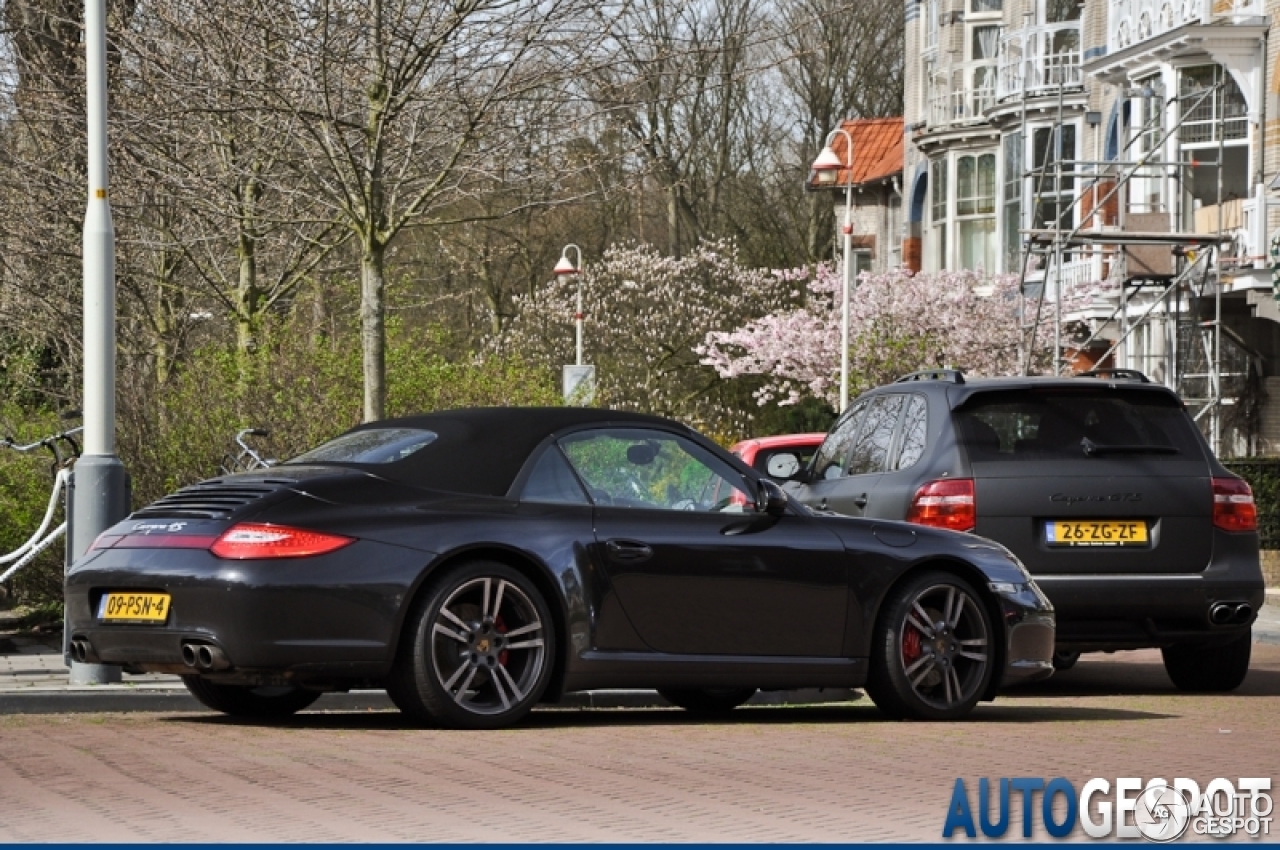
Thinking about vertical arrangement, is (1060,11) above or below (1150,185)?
above

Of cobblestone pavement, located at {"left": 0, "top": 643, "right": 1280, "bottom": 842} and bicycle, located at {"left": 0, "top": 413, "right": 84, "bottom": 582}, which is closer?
cobblestone pavement, located at {"left": 0, "top": 643, "right": 1280, "bottom": 842}

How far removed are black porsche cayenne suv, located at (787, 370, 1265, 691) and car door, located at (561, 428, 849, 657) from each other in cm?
216

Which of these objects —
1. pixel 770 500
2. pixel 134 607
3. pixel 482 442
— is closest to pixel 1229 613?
pixel 770 500

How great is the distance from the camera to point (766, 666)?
10039 millimetres

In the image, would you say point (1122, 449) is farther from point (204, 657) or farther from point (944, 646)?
point (204, 657)

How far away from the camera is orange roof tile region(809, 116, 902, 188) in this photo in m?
56.8

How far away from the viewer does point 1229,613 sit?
41.0 ft

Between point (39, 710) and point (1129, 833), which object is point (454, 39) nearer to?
point (39, 710)

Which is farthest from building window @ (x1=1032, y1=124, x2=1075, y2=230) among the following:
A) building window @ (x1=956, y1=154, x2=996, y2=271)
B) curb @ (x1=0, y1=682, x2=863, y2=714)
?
curb @ (x1=0, y1=682, x2=863, y2=714)

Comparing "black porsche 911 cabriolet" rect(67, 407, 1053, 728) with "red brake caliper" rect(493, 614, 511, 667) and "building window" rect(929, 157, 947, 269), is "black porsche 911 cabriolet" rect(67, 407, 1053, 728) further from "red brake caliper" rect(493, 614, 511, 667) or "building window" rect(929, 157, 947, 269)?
"building window" rect(929, 157, 947, 269)

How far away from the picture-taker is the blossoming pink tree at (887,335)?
136 ft

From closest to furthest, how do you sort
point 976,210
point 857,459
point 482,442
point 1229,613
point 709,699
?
point 482,442, point 709,699, point 1229,613, point 857,459, point 976,210

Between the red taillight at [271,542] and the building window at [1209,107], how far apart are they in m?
26.2

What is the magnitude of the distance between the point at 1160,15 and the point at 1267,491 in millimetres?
10194
